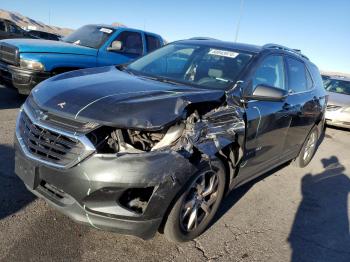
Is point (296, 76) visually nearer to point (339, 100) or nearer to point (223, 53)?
point (223, 53)

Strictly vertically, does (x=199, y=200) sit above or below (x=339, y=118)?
above

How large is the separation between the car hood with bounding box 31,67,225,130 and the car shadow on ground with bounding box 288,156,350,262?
1693mm

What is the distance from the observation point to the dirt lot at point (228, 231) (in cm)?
302

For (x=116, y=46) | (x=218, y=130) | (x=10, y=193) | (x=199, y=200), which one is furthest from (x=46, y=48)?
(x=199, y=200)

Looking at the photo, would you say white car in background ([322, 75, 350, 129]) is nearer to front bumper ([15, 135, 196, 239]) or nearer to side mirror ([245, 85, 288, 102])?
side mirror ([245, 85, 288, 102])

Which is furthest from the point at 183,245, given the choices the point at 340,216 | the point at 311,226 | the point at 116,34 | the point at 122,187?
the point at 116,34

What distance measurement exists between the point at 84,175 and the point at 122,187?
281 millimetres

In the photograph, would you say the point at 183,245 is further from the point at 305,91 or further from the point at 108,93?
the point at 305,91

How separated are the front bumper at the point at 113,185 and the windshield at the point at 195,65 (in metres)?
1.30

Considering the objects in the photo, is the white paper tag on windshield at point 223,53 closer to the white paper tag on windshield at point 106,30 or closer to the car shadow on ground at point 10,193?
the car shadow on ground at point 10,193

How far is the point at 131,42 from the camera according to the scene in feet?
28.6

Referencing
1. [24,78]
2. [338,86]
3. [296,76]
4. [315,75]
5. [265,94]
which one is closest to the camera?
[265,94]

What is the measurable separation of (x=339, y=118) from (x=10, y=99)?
853cm

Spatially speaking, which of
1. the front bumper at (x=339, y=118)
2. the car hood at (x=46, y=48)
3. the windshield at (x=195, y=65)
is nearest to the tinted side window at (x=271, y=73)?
the windshield at (x=195, y=65)
